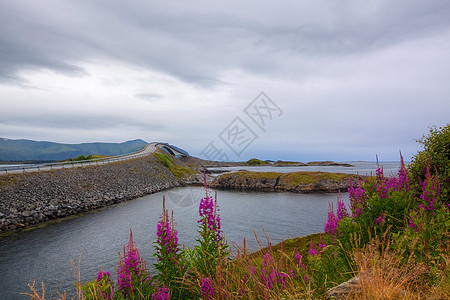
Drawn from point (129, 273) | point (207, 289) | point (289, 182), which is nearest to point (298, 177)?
point (289, 182)

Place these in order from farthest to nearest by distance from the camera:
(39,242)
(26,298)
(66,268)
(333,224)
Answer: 1. (39,242)
2. (66,268)
3. (26,298)
4. (333,224)

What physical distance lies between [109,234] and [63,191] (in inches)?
612

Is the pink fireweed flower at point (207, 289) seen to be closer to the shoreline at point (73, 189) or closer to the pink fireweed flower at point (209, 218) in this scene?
the pink fireweed flower at point (209, 218)

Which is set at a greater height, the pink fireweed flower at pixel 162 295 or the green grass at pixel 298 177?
the pink fireweed flower at pixel 162 295

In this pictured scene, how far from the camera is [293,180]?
211 ft

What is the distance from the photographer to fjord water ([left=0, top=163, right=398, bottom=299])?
58.6 ft

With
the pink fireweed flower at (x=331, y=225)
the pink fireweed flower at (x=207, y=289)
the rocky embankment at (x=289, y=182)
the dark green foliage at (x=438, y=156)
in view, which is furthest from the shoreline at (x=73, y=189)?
the pink fireweed flower at (x=331, y=225)

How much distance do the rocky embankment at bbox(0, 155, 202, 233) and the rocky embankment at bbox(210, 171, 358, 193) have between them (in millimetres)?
20851

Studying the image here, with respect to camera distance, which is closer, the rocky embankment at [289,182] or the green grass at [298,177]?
the rocky embankment at [289,182]

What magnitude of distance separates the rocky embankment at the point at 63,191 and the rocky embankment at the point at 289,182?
20851mm

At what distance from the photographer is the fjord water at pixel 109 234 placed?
17875mm

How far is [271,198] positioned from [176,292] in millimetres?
44992

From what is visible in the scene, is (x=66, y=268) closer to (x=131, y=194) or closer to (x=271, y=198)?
(x=131, y=194)

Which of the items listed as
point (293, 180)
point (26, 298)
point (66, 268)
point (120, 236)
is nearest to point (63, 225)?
point (120, 236)
